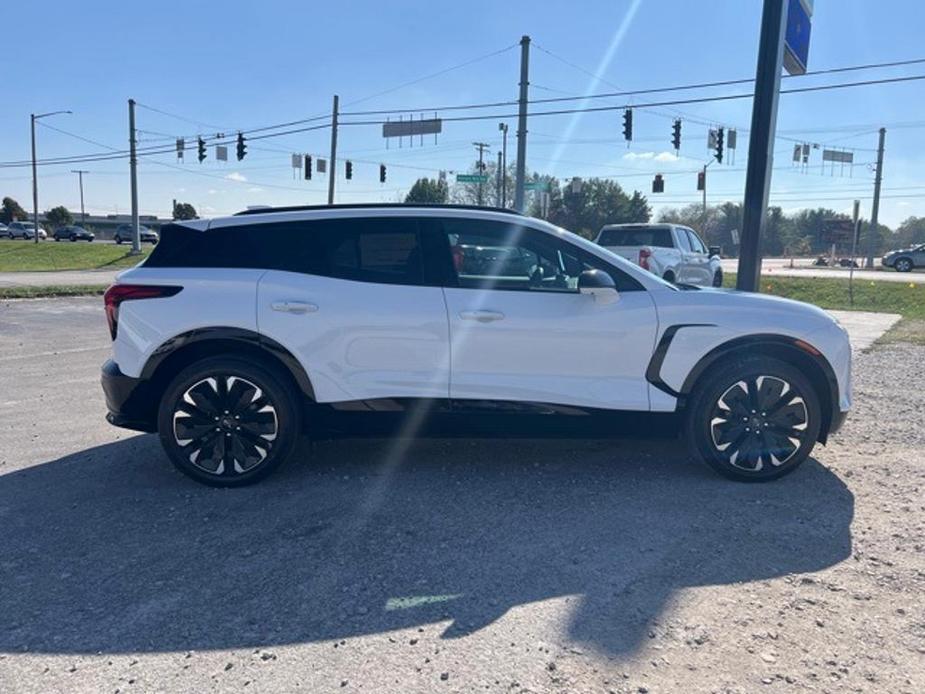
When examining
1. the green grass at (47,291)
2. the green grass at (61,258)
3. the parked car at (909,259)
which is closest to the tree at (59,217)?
the green grass at (61,258)

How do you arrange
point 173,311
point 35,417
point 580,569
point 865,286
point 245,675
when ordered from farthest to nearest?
point 865,286, point 35,417, point 173,311, point 580,569, point 245,675

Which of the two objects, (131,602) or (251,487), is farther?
(251,487)

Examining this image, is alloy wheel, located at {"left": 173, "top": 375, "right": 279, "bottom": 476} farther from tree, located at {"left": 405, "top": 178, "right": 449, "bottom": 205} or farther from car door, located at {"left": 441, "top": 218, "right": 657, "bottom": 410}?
tree, located at {"left": 405, "top": 178, "right": 449, "bottom": 205}

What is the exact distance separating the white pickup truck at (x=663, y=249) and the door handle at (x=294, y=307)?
12.1 m

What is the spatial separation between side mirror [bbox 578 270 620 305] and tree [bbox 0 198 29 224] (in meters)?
99.0

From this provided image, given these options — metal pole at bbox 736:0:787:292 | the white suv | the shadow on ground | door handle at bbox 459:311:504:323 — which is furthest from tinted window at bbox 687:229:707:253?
door handle at bbox 459:311:504:323

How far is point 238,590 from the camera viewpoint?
320 centimetres

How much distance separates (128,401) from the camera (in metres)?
4.46

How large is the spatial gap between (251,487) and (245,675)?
6.54 ft

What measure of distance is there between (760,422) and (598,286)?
1423mm

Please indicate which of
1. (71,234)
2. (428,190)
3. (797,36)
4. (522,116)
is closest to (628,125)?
(522,116)

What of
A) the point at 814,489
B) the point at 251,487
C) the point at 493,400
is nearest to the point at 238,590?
the point at 251,487

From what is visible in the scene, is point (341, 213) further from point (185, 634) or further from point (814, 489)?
point (814, 489)

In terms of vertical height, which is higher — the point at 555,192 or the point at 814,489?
the point at 555,192
